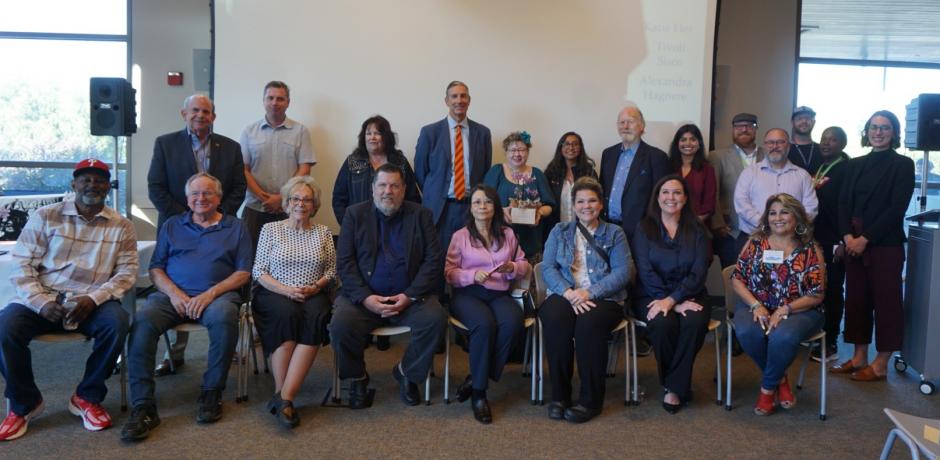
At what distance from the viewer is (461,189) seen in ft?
14.2

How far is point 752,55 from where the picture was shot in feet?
19.3

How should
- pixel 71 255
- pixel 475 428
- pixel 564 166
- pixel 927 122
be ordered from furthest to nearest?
1. pixel 564 166
2. pixel 927 122
3. pixel 71 255
4. pixel 475 428

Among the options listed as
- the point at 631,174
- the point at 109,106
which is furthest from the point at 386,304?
the point at 109,106

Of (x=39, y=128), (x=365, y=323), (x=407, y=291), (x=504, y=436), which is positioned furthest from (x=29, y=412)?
(x=39, y=128)

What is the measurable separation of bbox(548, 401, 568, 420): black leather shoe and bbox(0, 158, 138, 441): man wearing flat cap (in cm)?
204

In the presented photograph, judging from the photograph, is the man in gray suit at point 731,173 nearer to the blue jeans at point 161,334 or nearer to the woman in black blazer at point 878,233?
the woman in black blazer at point 878,233

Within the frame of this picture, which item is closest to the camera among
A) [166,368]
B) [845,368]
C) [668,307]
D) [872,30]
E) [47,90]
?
[668,307]

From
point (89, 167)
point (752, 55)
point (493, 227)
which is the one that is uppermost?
point (752, 55)

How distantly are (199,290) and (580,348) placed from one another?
6.35 feet

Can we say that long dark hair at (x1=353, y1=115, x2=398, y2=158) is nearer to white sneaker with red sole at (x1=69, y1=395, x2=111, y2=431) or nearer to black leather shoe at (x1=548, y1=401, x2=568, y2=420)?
black leather shoe at (x1=548, y1=401, x2=568, y2=420)

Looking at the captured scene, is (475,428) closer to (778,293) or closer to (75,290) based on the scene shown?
(778,293)

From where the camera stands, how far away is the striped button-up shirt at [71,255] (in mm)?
3029

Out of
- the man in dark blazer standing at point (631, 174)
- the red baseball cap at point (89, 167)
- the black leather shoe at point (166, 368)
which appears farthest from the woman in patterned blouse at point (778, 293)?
the red baseball cap at point (89, 167)

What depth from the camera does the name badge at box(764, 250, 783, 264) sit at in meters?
3.34
